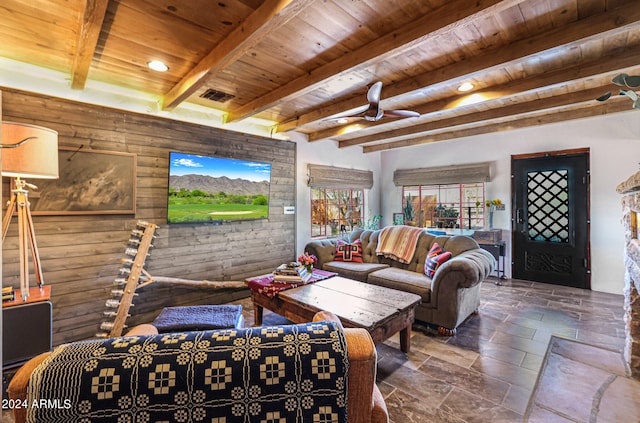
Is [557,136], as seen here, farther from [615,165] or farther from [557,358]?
[557,358]

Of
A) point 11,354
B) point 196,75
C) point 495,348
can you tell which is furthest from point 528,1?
point 11,354

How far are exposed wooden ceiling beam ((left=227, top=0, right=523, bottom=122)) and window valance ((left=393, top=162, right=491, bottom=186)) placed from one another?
144 inches

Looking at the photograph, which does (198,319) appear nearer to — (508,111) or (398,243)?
(398,243)

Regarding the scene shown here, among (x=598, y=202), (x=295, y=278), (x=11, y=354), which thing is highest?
(x=598, y=202)

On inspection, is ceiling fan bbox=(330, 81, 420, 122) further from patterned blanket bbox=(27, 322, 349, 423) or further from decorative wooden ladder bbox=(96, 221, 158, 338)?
decorative wooden ladder bbox=(96, 221, 158, 338)

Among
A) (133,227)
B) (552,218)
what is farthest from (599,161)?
(133,227)

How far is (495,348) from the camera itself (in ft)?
8.48

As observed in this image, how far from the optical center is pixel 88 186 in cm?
281

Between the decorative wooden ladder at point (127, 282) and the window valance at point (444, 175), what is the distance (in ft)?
15.6

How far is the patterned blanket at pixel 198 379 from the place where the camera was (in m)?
0.71

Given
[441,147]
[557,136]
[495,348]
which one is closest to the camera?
[495,348]

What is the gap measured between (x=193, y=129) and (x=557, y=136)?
534cm

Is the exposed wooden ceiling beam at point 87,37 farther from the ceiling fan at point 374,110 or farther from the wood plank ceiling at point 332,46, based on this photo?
the ceiling fan at point 374,110

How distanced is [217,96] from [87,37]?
55.7 inches
